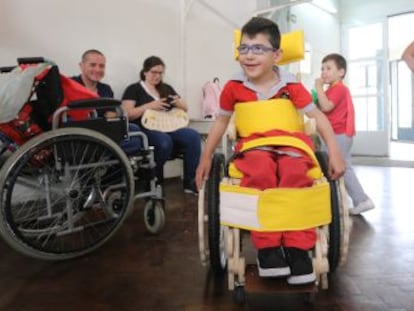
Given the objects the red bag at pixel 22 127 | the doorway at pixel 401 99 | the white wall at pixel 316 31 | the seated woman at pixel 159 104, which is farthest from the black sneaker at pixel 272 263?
the doorway at pixel 401 99

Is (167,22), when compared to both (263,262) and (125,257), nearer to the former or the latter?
(125,257)

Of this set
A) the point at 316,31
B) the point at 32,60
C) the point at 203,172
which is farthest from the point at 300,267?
the point at 316,31

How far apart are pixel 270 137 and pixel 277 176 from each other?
12 cm

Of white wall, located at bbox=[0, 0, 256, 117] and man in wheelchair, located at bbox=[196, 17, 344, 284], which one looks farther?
white wall, located at bbox=[0, 0, 256, 117]

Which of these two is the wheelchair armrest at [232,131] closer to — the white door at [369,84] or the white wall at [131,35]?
the white wall at [131,35]

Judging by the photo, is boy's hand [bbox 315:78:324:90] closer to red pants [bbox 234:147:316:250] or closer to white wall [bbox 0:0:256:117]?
red pants [bbox 234:147:316:250]

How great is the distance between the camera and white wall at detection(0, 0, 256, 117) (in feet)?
8.11

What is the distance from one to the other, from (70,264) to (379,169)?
3619 mm

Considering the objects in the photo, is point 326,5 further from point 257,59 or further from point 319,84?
point 257,59

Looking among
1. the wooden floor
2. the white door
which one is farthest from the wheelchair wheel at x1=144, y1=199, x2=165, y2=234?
the white door

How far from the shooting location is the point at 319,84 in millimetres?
2402

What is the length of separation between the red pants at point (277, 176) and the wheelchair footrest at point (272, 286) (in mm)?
106

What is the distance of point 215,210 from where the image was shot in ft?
4.01

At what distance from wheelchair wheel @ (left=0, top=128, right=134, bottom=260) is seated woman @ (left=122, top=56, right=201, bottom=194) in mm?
875
